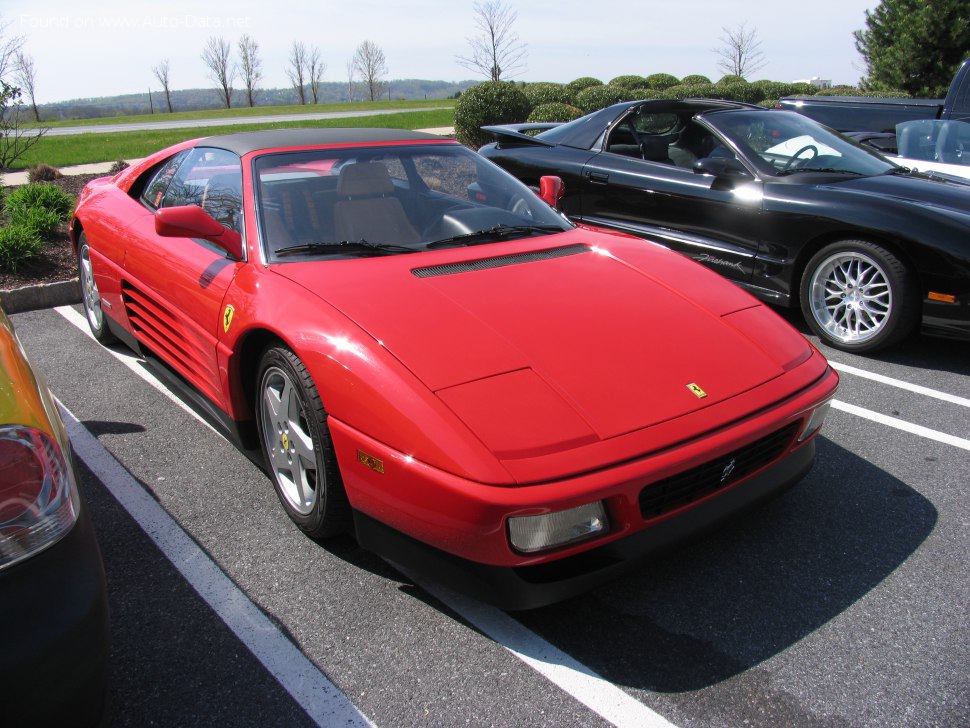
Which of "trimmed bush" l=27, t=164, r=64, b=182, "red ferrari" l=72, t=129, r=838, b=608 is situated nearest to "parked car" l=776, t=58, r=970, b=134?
"red ferrari" l=72, t=129, r=838, b=608

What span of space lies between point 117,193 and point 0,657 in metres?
3.48

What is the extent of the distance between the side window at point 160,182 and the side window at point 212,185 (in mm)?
56

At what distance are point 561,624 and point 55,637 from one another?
1.35 m

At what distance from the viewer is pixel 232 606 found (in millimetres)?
2342

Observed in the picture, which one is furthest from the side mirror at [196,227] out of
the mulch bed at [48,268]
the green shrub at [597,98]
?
the green shrub at [597,98]

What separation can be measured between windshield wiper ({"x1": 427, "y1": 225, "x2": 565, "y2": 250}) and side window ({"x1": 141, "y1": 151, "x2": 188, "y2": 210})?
67.2 inches

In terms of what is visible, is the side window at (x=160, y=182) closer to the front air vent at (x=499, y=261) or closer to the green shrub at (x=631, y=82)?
the front air vent at (x=499, y=261)

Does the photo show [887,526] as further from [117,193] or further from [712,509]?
[117,193]

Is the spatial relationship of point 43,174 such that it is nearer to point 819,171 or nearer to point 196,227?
point 196,227

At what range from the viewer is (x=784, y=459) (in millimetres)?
Result: 2477

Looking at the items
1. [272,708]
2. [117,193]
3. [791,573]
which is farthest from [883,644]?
[117,193]

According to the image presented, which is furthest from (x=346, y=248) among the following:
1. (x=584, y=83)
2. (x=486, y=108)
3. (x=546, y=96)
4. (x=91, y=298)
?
(x=584, y=83)

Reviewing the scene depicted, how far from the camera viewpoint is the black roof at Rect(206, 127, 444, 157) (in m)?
3.31

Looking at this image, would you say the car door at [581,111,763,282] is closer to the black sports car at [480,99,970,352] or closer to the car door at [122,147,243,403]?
the black sports car at [480,99,970,352]
